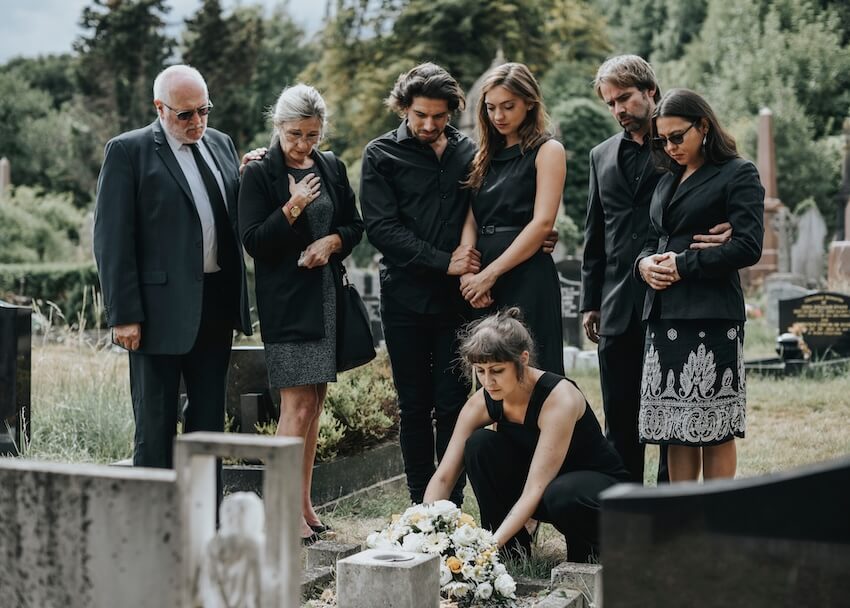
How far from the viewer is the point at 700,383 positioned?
4.03m

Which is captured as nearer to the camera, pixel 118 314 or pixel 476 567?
pixel 476 567

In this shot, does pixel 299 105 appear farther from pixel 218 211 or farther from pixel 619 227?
pixel 619 227

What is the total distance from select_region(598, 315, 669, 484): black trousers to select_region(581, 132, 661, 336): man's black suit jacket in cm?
7

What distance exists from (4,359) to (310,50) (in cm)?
4093

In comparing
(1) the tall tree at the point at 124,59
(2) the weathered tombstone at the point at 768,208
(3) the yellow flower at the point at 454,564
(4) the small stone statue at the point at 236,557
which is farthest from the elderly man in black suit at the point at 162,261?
(1) the tall tree at the point at 124,59

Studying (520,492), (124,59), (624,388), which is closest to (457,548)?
(520,492)

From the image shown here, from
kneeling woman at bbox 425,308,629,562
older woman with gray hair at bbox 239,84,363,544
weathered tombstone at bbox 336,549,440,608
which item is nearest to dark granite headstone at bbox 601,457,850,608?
weathered tombstone at bbox 336,549,440,608

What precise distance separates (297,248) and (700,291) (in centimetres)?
168

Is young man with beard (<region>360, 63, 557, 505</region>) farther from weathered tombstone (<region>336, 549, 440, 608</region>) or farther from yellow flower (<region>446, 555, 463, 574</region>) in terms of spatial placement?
weathered tombstone (<region>336, 549, 440, 608</region>)

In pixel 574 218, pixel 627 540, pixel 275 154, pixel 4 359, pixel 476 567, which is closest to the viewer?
pixel 627 540

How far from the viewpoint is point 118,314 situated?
411cm

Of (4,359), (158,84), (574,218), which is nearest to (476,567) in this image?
(158,84)

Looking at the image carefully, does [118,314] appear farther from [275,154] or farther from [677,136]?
[677,136]

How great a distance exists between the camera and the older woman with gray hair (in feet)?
14.5
